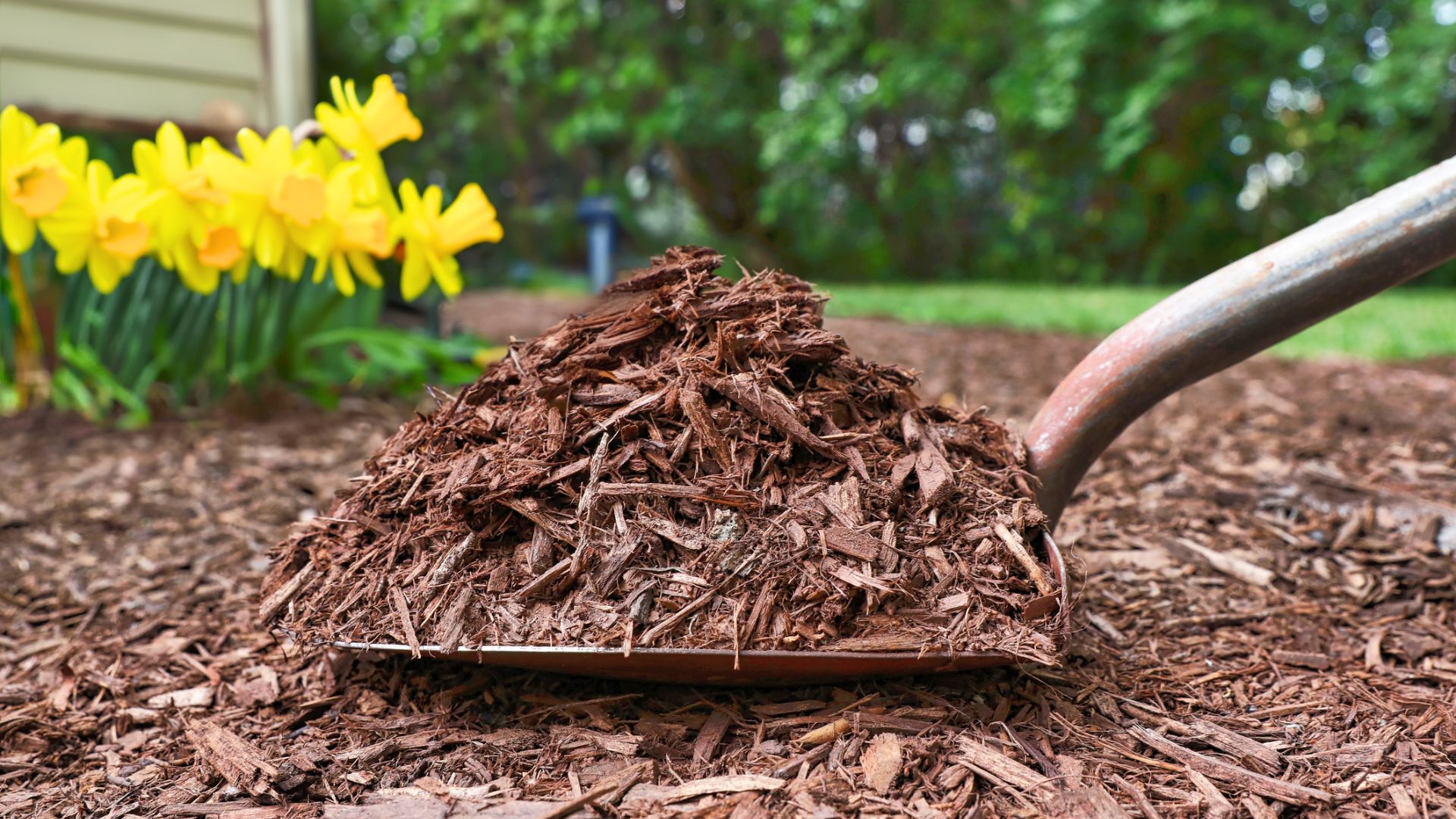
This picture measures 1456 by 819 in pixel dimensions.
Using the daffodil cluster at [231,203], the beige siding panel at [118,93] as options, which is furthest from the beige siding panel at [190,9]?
the daffodil cluster at [231,203]

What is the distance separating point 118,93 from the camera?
147 inches

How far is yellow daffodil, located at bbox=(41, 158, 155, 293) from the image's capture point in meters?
2.23

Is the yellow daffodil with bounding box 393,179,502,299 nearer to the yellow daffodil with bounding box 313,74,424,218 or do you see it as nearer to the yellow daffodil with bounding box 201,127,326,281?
the yellow daffodil with bounding box 313,74,424,218

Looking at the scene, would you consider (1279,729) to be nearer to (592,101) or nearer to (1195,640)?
(1195,640)

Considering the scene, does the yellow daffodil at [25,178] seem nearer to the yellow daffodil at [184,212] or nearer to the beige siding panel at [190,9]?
the yellow daffodil at [184,212]

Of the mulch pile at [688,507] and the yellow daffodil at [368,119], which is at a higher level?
the yellow daffodil at [368,119]

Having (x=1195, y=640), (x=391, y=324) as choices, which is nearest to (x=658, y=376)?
(x=1195, y=640)

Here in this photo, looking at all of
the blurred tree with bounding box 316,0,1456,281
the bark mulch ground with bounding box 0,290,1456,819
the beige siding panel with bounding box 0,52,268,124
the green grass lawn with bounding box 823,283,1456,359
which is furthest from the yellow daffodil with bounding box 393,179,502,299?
the blurred tree with bounding box 316,0,1456,281

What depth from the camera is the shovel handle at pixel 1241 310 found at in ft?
3.95

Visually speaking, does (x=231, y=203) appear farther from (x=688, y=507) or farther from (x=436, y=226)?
(x=688, y=507)

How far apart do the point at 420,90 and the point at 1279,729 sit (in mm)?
11452

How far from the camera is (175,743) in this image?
1.23m

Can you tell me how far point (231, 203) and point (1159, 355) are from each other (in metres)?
2.10

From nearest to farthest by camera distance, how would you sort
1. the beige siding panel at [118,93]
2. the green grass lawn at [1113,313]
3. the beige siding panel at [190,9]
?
the beige siding panel at [118,93]
the beige siding panel at [190,9]
the green grass lawn at [1113,313]
